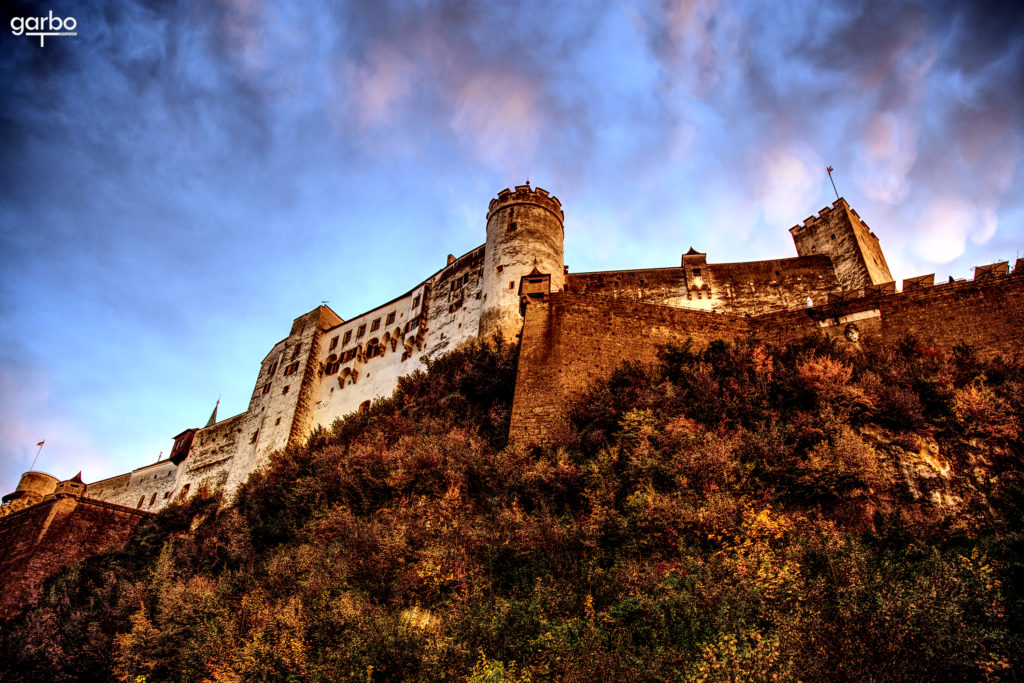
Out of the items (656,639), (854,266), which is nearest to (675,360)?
(656,639)

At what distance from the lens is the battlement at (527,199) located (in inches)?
1284

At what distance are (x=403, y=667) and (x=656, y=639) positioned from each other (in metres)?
4.61

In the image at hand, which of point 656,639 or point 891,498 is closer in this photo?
point 656,639

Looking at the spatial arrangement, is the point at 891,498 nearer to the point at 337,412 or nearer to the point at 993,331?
the point at 993,331

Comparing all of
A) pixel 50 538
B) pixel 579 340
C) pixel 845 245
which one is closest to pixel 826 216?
pixel 845 245

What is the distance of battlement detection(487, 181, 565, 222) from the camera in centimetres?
3262

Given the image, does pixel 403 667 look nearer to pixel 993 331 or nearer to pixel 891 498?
pixel 891 498

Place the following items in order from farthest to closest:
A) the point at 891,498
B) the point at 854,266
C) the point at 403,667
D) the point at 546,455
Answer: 1. the point at 854,266
2. the point at 546,455
3. the point at 891,498
4. the point at 403,667

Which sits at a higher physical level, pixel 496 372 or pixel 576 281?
pixel 576 281

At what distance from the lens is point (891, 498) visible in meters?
12.9

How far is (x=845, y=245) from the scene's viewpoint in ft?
97.3

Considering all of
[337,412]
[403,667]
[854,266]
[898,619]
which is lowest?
[403,667]

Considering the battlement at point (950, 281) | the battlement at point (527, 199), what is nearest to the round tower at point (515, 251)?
the battlement at point (527, 199)

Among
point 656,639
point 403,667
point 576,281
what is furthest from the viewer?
point 576,281
